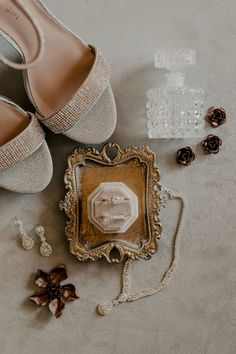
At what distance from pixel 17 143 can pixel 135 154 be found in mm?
228

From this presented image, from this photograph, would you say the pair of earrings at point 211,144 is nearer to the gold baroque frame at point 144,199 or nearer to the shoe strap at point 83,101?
the gold baroque frame at point 144,199

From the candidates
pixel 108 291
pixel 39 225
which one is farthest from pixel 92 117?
pixel 108 291

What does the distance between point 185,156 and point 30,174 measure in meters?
0.30

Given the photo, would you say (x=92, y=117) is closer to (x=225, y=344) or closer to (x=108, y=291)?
(x=108, y=291)

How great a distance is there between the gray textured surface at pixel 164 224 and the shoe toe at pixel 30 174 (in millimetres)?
49

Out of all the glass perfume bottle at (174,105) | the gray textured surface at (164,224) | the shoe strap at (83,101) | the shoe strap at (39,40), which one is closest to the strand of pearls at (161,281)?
the gray textured surface at (164,224)

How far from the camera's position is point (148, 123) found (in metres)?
1.05

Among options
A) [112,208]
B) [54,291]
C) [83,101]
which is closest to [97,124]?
[83,101]

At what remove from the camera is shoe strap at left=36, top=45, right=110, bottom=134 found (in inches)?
38.6

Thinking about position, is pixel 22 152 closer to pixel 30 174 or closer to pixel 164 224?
pixel 30 174

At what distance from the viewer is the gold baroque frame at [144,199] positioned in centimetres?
104

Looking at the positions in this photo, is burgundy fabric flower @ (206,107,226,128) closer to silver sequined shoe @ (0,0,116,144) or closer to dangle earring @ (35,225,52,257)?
silver sequined shoe @ (0,0,116,144)

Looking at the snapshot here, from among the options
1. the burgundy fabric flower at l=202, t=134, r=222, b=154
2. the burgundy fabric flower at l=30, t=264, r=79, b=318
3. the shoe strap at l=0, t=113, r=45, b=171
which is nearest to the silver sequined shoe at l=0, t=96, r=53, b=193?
the shoe strap at l=0, t=113, r=45, b=171

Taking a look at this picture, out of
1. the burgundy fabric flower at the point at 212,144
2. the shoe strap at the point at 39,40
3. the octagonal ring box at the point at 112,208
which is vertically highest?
the shoe strap at the point at 39,40
